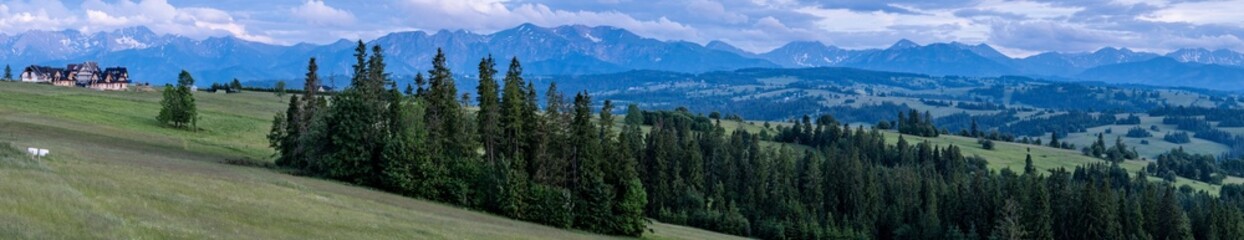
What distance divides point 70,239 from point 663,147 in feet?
348

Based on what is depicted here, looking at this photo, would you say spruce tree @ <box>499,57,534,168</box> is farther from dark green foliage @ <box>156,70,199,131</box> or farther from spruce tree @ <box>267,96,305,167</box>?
dark green foliage @ <box>156,70,199,131</box>

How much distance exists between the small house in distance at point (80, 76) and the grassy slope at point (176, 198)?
9566 centimetres

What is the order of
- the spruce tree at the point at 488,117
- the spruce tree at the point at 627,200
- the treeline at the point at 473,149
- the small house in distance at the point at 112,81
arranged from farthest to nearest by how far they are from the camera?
the small house in distance at the point at 112,81
the spruce tree at the point at 488,117
the spruce tree at the point at 627,200
the treeline at the point at 473,149

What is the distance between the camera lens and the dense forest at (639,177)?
69.1 m

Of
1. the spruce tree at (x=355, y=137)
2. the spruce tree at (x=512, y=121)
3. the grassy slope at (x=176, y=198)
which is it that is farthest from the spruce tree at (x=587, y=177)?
the spruce tree at (x=355, y=137)

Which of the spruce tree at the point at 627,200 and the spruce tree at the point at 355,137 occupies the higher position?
the spruce tree at the point at 355,137

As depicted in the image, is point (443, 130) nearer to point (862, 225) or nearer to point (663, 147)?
point (663, 147)

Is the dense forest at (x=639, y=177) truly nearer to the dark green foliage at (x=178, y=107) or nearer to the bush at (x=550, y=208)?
the bush at (x=550, y=208)

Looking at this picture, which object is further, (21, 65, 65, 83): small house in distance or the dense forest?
(21, 65, 65, 83): small house in distance

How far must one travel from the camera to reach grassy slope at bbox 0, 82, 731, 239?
92.9 feet

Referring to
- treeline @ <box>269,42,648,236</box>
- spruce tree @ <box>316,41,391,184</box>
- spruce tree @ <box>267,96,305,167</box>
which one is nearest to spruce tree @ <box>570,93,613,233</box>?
treeline @ <box>269,42,648,236</box>

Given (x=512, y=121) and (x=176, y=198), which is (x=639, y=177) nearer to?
(x=512, y=121)

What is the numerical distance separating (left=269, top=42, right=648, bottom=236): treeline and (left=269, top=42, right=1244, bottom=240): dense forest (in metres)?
0.13

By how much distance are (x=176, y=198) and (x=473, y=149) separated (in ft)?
129
